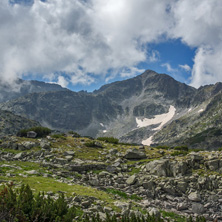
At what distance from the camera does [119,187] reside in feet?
75.9

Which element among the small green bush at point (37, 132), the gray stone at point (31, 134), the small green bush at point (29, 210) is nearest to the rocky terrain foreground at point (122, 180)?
the small green bush at point (29, 210)

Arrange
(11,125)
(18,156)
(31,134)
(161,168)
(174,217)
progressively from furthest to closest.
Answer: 1. (11,125)
2. (31,134)
3. (18,156)
4. (161,168)
5. (174,217)

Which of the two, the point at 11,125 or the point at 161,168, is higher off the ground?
the point at 11,125

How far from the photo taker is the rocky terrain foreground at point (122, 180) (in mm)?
15945

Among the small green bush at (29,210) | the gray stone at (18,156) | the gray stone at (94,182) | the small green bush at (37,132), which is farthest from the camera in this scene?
the small green bush at (37,132)

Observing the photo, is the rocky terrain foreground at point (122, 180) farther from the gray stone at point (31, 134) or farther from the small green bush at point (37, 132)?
the small green bush at point (37, 132)

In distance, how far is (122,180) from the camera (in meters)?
25.6

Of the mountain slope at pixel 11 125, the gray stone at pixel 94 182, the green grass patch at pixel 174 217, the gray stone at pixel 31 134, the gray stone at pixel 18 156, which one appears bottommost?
the green grass patch at pixel 174 217

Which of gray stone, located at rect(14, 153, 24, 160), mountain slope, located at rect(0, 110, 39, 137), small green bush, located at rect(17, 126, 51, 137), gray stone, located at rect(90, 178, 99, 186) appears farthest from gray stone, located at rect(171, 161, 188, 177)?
mountain slope, located at rect(0, 110, 39, 137)

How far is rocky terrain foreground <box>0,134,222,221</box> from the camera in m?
15.9

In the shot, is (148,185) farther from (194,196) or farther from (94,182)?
(94,182)

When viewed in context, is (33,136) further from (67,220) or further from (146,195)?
A: (67,220)

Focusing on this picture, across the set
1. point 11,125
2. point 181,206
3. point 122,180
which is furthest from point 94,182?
point 11,125

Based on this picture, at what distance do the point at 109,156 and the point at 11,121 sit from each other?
602 ft
